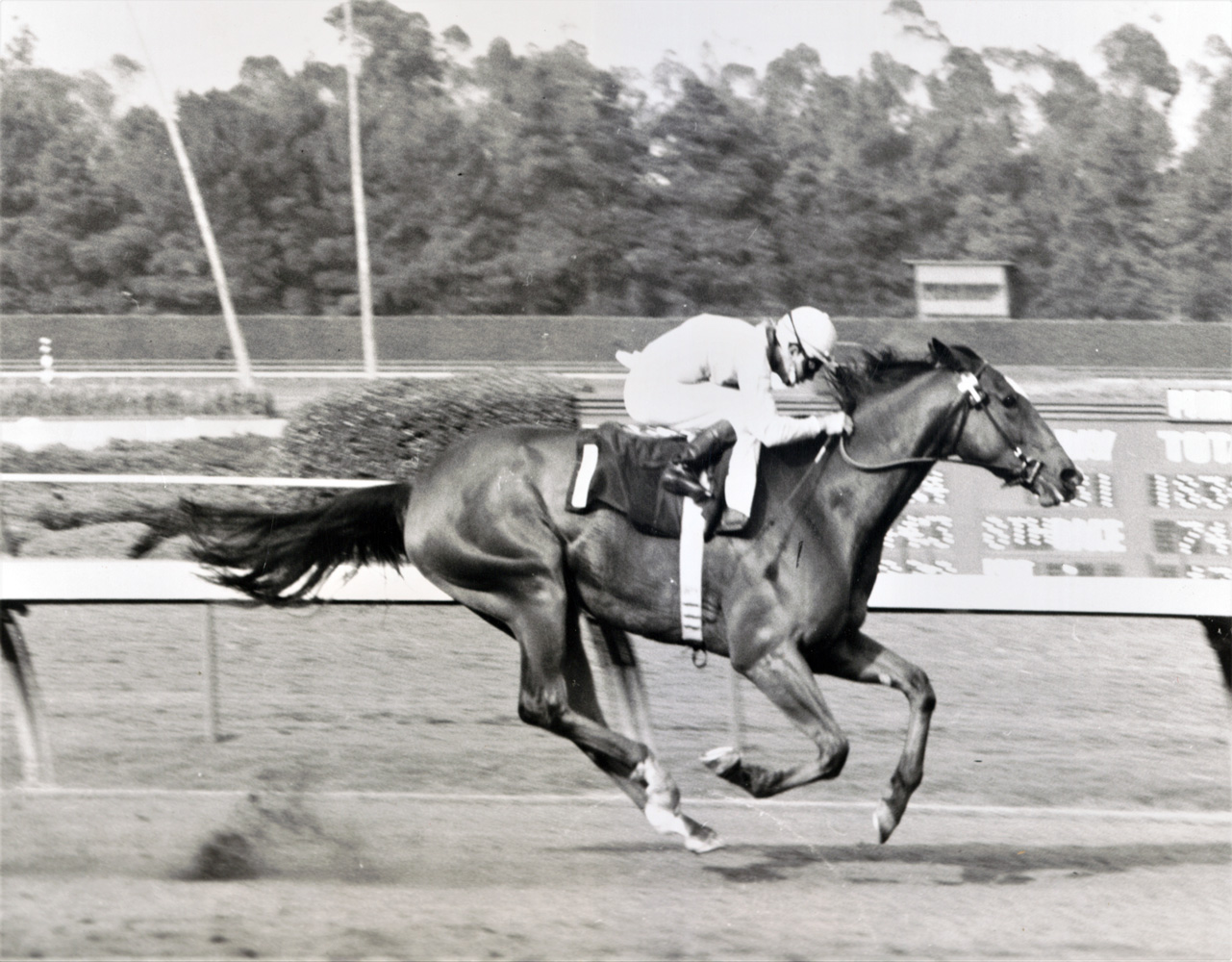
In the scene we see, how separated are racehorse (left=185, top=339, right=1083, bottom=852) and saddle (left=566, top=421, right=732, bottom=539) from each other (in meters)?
0.05

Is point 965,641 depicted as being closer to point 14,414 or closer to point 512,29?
point 512,29

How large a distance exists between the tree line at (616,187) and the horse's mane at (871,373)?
3.73 m

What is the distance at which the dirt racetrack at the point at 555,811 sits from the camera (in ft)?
11.0

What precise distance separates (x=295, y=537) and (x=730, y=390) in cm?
131

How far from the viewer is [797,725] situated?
3.72 m

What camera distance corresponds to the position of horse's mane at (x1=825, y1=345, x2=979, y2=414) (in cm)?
407

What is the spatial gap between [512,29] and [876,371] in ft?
12.5

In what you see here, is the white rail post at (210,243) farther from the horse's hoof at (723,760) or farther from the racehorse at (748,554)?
the horse's hoof at (723,760)

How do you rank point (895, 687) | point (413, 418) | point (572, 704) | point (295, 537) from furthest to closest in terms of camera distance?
point (413, 418) < point (295, 537) < point (572, 704) < point (895, 687)

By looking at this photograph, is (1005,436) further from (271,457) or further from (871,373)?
(271,457)

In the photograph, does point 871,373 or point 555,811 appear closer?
point 871,373

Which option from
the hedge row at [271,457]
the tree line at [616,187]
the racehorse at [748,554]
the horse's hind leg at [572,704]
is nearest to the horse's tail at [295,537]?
the racehorse at [748,554]

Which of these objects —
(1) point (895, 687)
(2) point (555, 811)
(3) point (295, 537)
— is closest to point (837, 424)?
(1) point (895, 687)

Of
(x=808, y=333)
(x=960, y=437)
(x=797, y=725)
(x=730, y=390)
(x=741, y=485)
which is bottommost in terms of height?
(x=797, y=725)
